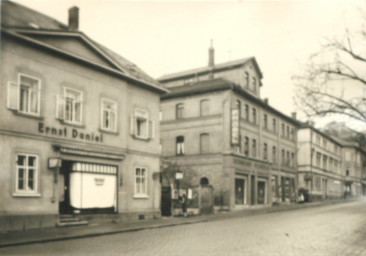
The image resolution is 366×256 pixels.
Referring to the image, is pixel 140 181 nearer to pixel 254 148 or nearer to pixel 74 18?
pixel 74 18

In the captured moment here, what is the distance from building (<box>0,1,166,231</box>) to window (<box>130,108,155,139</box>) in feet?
0.19

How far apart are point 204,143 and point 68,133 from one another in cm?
1917

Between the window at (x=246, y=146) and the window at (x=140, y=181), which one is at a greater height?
the window at (x=246, y=146)

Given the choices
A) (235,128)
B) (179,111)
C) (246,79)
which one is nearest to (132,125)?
(235,128)

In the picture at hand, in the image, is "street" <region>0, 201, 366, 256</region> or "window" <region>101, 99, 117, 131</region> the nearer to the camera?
"street" <region>0, 201, 366, 256</region>

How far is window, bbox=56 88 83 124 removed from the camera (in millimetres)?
20328

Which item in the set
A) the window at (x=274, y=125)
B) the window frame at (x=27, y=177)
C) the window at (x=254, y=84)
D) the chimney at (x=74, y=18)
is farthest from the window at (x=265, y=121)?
the window frame at (x=27, y=177)

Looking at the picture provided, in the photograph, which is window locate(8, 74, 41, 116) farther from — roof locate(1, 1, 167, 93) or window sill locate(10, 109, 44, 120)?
roof locate(1, 1, 167, 93)

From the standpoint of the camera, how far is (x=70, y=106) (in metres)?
21.2

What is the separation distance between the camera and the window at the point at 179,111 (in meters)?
39.9

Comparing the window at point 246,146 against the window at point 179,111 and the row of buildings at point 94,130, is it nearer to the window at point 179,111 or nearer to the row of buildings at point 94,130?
the row of buildings at point 94,130

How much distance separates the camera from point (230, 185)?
36812 millimetres

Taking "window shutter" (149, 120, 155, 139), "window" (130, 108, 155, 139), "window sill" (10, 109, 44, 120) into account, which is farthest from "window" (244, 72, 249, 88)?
"window sill" (10, 109, 44, 120)

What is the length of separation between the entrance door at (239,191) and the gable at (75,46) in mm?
18947
